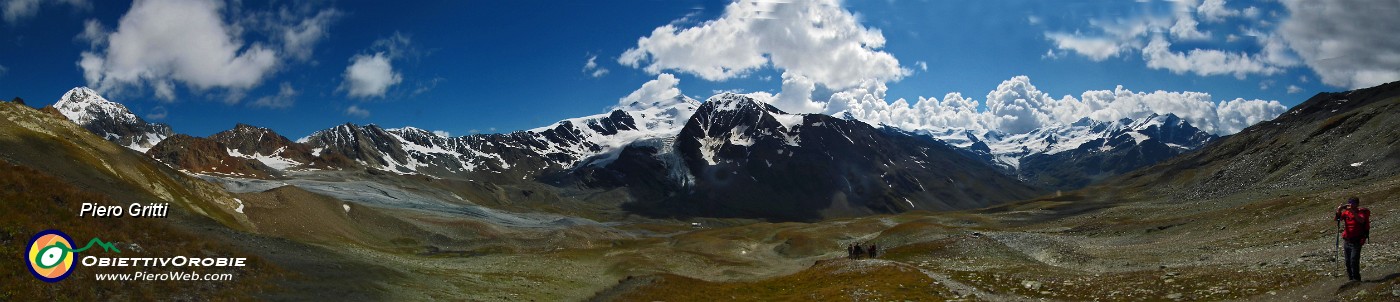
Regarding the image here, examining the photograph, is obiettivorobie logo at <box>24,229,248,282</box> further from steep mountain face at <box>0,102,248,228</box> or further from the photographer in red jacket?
the photographer in red jacket

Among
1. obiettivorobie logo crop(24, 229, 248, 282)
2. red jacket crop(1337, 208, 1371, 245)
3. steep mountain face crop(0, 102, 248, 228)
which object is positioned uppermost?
steep mountain face crop(0, 102, 248, 228)

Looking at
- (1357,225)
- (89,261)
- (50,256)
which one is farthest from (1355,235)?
(89,261)

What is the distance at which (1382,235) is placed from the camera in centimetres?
→ 3612

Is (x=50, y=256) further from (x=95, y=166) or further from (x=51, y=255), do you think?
(x=95, y=166)

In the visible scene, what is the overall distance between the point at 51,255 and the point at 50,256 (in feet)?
0.36

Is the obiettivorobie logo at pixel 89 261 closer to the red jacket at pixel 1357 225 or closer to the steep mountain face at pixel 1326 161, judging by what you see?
the red jacket at pixel 1357 225

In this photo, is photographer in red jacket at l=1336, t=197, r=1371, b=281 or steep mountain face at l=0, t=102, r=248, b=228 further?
steep mountain face at l=0, t=102, r=248, b=228

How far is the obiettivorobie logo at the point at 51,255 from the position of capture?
2638cm

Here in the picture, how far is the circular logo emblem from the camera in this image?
26359mm

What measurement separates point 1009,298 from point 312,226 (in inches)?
3446

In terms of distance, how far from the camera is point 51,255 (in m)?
27.4

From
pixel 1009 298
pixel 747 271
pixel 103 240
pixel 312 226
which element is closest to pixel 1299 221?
pixel 1009 298

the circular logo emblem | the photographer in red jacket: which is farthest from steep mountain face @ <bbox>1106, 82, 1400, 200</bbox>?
the circular logo emblem

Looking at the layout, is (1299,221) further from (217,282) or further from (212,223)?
(212,223)
